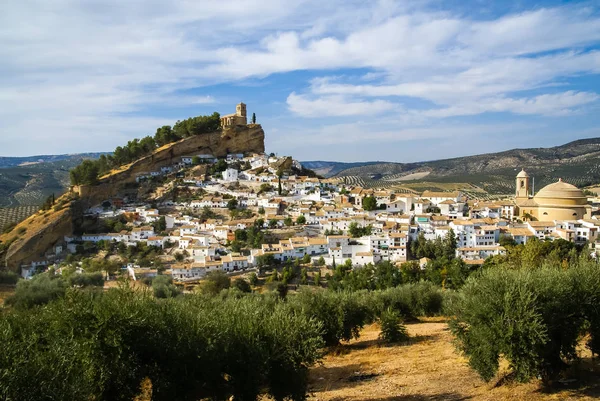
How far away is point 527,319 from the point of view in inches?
313

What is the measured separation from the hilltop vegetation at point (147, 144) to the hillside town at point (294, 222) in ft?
13.3

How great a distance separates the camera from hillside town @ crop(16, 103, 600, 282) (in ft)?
113

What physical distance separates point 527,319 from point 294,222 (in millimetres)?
34853

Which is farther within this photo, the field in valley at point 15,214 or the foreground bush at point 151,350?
the field in valley at point 15,214

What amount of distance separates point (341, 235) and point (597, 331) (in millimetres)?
30069

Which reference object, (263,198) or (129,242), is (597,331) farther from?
(263,198)

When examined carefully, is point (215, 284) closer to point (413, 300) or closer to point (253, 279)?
point (253, 279)

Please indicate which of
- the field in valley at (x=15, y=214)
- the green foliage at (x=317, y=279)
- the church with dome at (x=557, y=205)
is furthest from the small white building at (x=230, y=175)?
the church with dome at (x=557, y=205)

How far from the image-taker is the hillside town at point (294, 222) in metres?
34.4

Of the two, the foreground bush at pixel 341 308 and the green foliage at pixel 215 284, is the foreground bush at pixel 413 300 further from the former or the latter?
the green foliage at pixel 215 284

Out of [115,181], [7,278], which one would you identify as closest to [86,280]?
[7,278]

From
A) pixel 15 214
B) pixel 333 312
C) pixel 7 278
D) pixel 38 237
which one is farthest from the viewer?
pixel 15 214

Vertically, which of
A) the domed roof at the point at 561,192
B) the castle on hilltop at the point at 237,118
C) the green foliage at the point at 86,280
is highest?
the castle on hilltop at the point at 237,118

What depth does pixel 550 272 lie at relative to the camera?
31.7 ft
